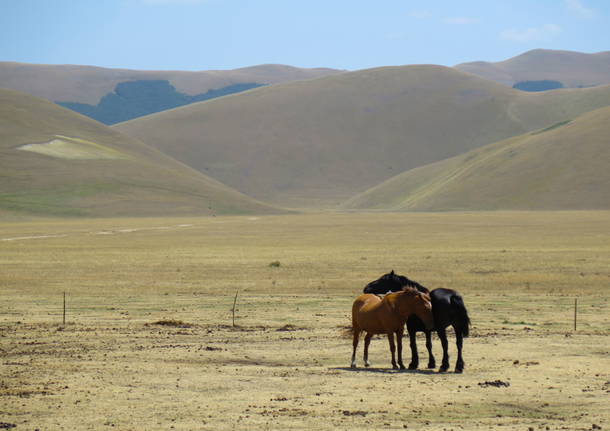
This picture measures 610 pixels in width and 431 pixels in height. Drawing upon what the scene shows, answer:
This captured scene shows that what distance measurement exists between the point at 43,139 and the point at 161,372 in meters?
171

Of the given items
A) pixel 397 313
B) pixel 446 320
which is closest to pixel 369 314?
pixel 397 313

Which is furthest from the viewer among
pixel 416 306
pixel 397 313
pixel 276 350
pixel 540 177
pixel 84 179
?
pixel 540 177

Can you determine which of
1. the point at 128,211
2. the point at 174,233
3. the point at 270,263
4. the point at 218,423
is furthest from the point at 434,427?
the point at 128,211

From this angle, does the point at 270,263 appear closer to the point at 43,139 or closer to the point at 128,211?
the point at 128,211

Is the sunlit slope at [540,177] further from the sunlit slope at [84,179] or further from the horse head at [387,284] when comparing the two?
the horse head at [387,284]

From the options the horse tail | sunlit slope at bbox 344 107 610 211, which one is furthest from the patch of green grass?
the horse tail

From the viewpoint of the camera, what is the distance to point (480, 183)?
580ft

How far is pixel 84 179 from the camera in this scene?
524 feet

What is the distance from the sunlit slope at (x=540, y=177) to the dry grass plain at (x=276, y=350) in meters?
109

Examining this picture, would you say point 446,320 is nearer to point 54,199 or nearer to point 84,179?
point 54,199

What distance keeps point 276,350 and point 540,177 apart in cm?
15500

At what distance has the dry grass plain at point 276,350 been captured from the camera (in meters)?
14.6

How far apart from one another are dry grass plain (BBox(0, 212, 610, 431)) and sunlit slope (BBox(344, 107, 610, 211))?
359 ft

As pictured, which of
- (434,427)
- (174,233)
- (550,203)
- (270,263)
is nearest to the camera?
(434,427)
